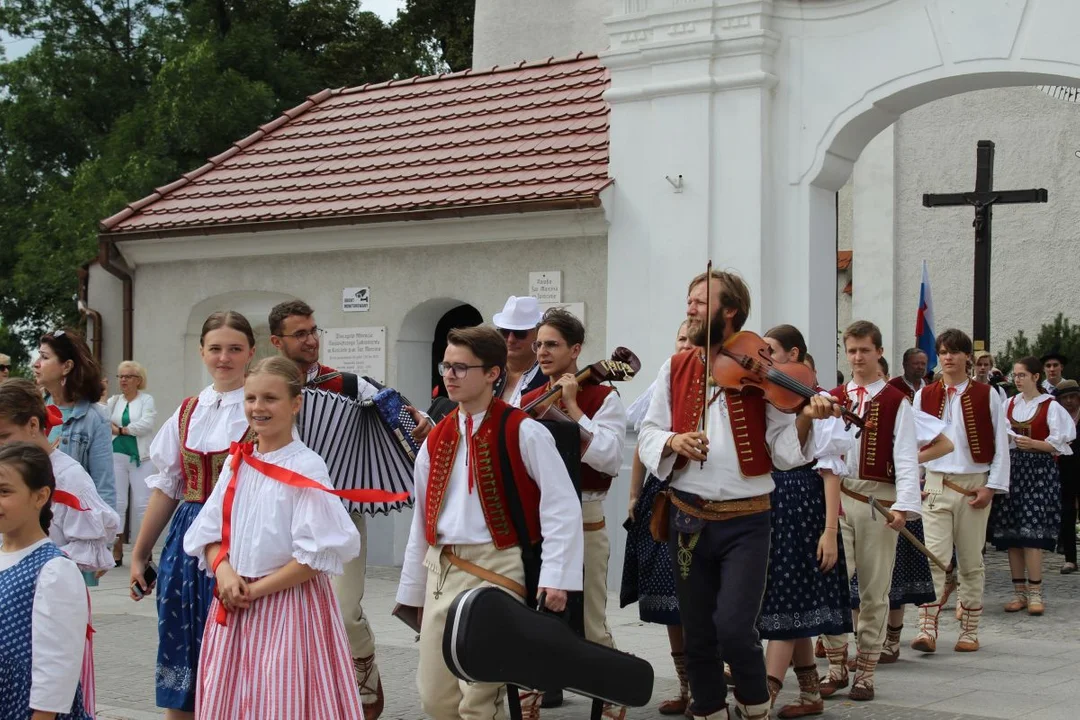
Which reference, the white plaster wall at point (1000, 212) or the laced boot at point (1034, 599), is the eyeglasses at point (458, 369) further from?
the white plaster wall at point (1000, 212)

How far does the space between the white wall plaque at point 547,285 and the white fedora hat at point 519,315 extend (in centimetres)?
520

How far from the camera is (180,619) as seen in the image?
5.86 meters

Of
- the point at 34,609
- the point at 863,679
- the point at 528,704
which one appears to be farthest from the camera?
the point at 863,679

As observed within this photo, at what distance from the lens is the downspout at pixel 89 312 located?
1571 centimetres

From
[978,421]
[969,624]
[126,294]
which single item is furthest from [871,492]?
[126,294]

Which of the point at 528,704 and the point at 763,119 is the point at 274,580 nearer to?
the point at 528,704

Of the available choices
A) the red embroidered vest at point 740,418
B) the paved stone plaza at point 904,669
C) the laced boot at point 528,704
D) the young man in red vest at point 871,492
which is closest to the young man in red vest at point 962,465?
the paved stone plaza at point 904,669

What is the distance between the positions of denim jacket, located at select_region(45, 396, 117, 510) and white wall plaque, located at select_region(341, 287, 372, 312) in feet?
21.8

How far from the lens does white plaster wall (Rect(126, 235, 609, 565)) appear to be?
1243 centimetres

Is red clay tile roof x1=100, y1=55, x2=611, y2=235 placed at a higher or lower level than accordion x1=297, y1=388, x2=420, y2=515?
higher

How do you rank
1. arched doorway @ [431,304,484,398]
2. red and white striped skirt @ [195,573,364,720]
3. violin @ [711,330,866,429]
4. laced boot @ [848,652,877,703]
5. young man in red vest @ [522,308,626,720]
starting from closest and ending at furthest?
red and white striped skirt @ [195,573,364,720] → violin @ [711,330,866,429] → young man in red vest @ [522,308,626,720] → laced boot @ [848,652,877,703] → arched doorway @ [431,304,484,398]

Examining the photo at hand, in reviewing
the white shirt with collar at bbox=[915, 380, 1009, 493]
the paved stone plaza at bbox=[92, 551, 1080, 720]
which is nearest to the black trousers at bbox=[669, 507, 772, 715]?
the paved stone plaza at bbox=[92, 551, 1080, 720]

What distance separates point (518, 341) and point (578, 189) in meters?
4.94

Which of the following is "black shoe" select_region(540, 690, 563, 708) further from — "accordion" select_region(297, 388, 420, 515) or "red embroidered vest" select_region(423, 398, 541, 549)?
"red embroidered vest" select_region(423, 398, 541, 549)
